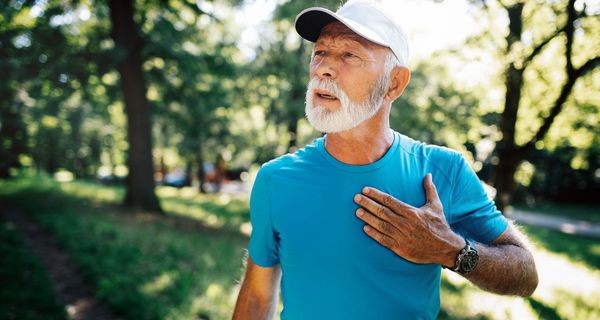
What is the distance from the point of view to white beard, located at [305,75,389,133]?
189 centimetres

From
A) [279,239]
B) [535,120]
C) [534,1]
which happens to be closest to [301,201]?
[279,239]

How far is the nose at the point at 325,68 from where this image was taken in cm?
189

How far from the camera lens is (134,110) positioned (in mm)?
11789

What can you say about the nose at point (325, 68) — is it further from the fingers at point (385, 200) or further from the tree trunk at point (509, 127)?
the tree trunk at point (509, 127)

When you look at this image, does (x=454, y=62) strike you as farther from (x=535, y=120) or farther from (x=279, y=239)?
(x=279, y=239)

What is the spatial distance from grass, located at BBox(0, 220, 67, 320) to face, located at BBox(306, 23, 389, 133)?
4.67 m

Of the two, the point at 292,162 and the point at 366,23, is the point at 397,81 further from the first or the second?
the point at 292,162

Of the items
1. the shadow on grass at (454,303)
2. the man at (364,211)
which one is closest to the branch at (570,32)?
the shadow on grass at (454,303)

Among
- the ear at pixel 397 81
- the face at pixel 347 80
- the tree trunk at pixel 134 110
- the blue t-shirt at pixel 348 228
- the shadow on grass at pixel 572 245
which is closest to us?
the blue t-shirt at pixel 348 228

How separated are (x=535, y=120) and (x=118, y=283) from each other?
794 centimetres

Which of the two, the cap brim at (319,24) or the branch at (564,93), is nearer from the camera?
the cap brim at (319,24)

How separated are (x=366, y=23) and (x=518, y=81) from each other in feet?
17.0

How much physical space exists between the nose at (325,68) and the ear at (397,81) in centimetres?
33

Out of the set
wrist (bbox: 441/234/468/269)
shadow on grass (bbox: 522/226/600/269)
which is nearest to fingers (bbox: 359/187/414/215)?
wrist (bbox: 441/234/468/269)
